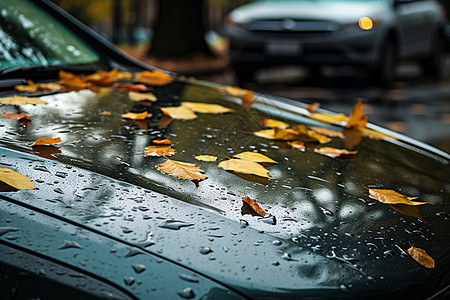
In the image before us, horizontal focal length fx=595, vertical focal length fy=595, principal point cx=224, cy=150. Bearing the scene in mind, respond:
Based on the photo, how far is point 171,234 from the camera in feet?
3.41

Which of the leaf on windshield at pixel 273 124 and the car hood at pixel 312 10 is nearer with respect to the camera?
the leaf on windshield at pixel 273 124

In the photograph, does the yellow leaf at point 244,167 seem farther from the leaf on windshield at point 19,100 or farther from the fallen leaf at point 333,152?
the leaf on windshield at point 19,100

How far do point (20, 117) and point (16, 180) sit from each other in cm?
47

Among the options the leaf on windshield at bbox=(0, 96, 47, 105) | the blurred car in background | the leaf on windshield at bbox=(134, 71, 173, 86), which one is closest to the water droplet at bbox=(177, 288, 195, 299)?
the leaf on windshield at bbox=(0, 96, 47, 105)

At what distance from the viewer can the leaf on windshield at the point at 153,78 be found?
2.33 meters

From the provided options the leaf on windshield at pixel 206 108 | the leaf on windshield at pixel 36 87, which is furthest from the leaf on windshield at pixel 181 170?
the leaf on windshield at pixel 36 87

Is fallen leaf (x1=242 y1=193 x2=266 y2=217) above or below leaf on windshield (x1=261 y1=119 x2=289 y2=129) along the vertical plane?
above

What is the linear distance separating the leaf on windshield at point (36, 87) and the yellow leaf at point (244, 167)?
79cm

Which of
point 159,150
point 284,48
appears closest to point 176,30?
point 284,48

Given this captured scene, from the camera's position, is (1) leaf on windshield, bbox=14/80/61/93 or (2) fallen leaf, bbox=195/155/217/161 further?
(1) leaf on windshield, bbox=14/80/61/93

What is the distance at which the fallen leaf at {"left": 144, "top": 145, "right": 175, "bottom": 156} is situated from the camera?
4.75ft

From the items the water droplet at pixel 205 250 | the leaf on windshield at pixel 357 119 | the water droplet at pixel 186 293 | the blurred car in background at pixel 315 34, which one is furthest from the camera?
the blurred car in background at pixel 315 34

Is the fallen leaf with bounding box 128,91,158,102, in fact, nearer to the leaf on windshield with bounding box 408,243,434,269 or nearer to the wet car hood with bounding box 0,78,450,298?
the wet car hood with bounding box 0,78,450,298

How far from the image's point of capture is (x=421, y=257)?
3.85ft
